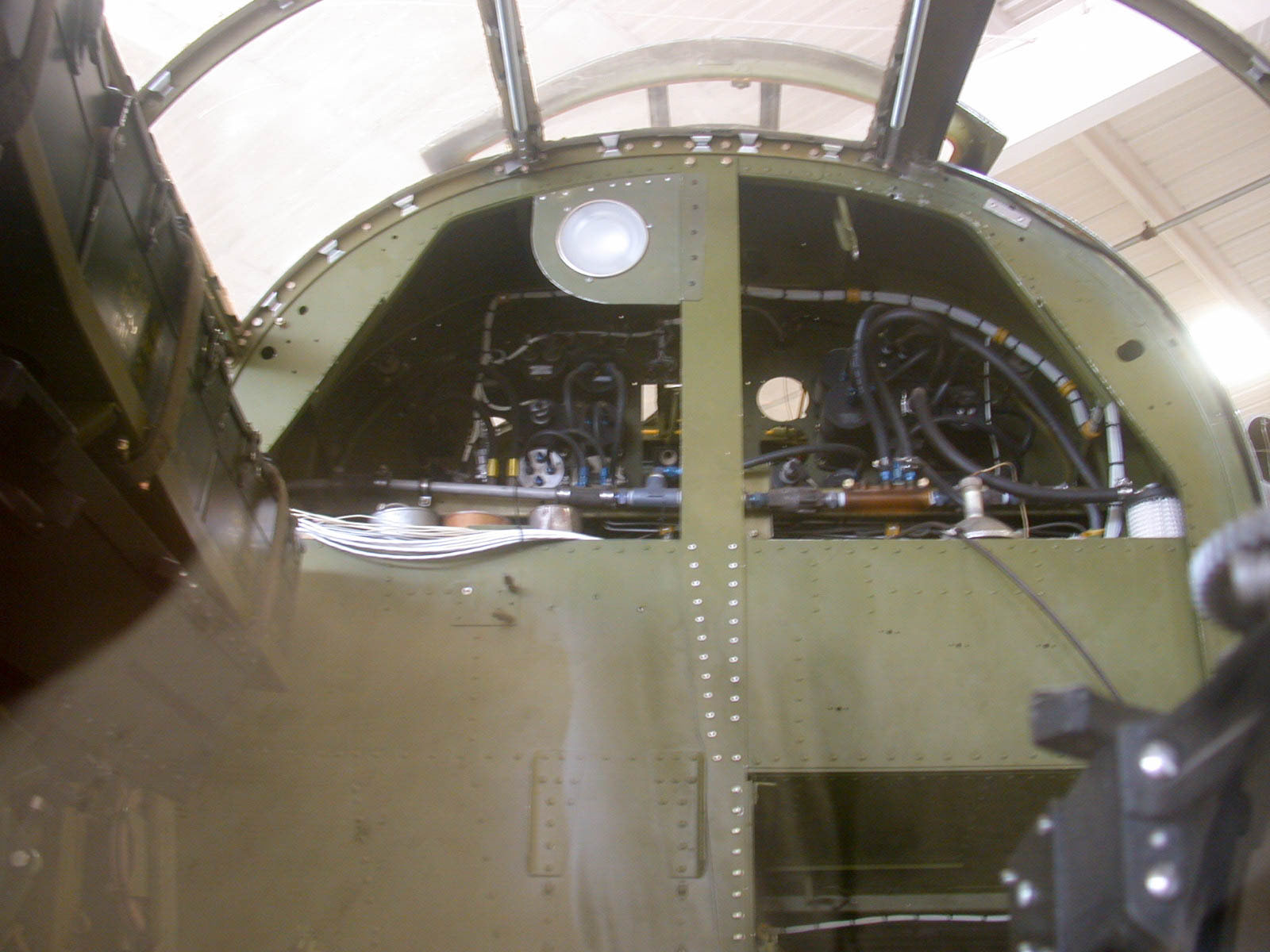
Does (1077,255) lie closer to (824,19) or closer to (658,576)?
(824,19)

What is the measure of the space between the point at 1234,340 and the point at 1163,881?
29.3 feet

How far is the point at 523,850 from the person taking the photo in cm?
315

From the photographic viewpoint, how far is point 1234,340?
28.0ft

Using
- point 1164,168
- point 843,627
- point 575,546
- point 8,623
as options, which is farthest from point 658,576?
point 1164,168

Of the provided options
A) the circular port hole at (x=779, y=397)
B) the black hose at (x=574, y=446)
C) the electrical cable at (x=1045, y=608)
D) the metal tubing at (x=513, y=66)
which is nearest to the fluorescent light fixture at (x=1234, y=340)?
the circular port hole at (x=779, y=397)

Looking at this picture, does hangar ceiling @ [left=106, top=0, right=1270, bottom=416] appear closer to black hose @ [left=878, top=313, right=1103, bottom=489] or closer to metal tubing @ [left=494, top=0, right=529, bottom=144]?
metal tubing @ [left=494, top=0, right=529, bottom=144]

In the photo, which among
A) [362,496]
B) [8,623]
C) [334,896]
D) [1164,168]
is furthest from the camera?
[1164,168]

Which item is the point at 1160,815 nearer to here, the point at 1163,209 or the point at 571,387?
the point at 571,387

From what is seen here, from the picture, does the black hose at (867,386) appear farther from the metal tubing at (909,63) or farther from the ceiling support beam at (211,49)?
the ceiling support beam at (211,49)

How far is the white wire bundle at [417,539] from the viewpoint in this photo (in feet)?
11.6

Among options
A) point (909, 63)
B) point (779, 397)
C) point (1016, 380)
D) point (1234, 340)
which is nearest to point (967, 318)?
point (1016, 380)

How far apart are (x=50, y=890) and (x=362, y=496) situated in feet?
6.38

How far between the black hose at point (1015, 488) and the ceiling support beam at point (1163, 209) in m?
3.71

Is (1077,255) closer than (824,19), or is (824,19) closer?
(1077,255)
